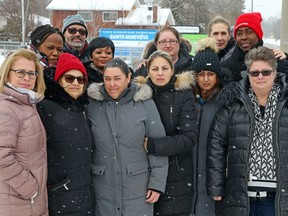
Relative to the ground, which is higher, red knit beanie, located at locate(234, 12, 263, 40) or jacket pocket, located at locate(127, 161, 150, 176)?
red knit beanie, located at locate(234, 12, 263, 40)

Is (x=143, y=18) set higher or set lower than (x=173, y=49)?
higher

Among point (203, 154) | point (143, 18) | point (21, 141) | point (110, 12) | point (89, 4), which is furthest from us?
point (89, 4)

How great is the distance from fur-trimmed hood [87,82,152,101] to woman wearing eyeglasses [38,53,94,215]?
23cm

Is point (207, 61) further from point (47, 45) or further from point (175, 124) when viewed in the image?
point (47, 45)

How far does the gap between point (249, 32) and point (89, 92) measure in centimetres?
229

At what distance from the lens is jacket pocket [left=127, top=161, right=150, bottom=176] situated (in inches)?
148

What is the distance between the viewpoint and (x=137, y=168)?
3812 mm

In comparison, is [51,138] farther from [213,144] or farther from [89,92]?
[213,144]

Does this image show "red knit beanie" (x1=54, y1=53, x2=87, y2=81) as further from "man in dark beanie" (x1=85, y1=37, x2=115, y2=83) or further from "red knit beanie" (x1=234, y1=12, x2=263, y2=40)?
"red knit beanie" (x1=234, y1=12, x2=263, y2=40)

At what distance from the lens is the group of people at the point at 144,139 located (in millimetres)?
3344

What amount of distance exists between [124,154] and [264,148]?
53.7 inches

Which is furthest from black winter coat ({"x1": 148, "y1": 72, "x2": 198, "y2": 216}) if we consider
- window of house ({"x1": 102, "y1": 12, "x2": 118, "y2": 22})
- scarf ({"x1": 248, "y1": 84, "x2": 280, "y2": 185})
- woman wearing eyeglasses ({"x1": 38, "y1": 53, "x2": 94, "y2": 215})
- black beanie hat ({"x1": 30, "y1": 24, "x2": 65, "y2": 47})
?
window of house ({"x1": 102, "y1": 12, "x2": 118, "y2": 22})

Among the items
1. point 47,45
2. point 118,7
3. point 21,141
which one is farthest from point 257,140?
point 118,7

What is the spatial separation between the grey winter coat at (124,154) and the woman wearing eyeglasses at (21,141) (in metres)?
0.59
